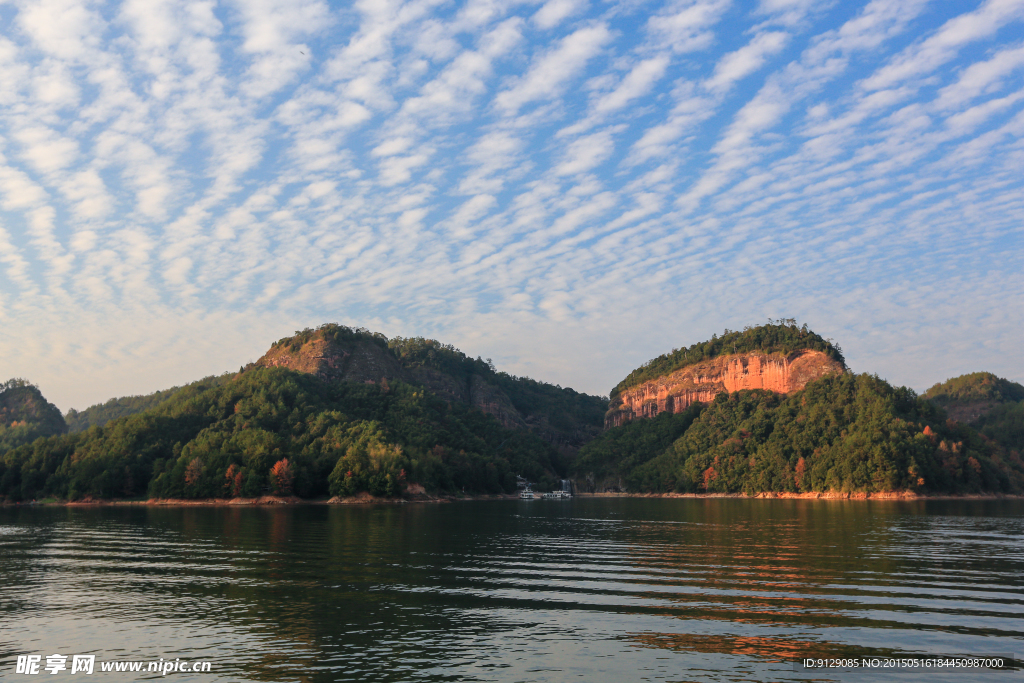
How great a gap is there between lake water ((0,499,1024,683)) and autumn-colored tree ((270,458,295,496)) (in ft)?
319

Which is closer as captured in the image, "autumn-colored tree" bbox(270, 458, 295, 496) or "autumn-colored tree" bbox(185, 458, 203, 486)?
"autumn-colored tree" bbox(185, 458, 203, 486)

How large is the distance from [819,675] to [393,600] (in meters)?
20.3

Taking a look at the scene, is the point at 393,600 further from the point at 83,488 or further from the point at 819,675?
the point at 83,488

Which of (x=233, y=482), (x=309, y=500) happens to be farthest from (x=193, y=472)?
(x=309, y=500)

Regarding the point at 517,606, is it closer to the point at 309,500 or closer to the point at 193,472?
the point at 309,500

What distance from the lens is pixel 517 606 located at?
32406mm

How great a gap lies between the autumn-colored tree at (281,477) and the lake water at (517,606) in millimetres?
97338

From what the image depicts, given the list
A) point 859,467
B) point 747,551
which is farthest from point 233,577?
point 859,467

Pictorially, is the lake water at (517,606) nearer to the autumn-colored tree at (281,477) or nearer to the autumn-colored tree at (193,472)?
the autumn-colored tree at (281,477)

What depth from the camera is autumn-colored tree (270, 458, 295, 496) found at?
156750 mm

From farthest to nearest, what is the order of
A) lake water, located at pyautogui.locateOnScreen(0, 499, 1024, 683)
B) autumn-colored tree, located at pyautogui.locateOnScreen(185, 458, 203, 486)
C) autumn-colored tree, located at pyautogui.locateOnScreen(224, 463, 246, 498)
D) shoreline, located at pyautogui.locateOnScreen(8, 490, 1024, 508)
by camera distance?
autumn-colored tree, located at pyautogui.locateOnScreen(224, 463, 246, 498) → autumn-colored tree, located at pyautogui.locateOnScreen(185, 458, 203, 486) → shoreline, located at pyautogui.locateOnScreen(8, 490, 1024, 508) → lake water, located at pyautogui.locateOnScreen(0, 499, 1024, 683)

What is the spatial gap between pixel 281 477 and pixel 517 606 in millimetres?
137744

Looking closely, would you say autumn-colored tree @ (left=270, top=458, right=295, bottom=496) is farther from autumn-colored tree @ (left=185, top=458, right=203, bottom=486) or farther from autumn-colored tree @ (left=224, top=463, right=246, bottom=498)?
autumn-colored tree @ (left=185, top=458, right=203, bottom=486)

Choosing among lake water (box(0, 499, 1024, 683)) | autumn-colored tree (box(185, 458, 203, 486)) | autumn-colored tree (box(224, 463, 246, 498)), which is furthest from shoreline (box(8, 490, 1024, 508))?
lake water (box(0, 499, 1024, 683))
